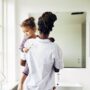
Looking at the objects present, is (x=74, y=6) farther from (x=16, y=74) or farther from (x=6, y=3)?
(x=16, y=74)

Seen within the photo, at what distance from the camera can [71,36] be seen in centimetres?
377

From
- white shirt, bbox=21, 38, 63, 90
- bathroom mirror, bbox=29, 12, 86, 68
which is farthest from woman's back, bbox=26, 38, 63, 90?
bathroom mirror, bbox=29, 12, 86, 68

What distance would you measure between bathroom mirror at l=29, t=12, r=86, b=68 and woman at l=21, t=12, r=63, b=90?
2.01 m

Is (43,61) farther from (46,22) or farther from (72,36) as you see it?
(72,36)

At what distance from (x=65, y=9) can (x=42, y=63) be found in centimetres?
220

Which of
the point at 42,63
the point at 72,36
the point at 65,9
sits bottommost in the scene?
the point at 42,63

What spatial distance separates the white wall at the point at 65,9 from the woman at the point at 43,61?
6.67 feet

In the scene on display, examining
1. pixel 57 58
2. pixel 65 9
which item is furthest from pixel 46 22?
pixel 65 9

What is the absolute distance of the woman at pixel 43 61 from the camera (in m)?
1.68

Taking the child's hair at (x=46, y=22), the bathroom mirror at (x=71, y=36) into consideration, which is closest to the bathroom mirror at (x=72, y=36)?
the bathroom mirror at (x=71, y=36)

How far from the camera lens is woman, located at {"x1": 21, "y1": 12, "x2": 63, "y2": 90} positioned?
1.68 m

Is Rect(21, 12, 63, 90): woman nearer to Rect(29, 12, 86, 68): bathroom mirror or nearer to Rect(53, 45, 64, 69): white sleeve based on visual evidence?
Rect(53, 45, 64, 69): white sleeve

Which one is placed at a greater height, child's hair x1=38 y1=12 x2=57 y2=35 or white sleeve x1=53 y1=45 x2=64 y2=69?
child's hair x1=38 y1=12 x2=57 y2=35

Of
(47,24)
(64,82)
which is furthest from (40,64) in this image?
(64,82)
